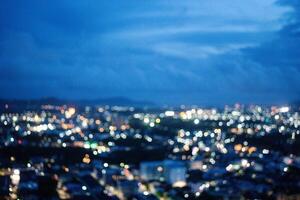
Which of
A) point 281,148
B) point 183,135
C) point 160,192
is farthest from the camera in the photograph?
point 183,135

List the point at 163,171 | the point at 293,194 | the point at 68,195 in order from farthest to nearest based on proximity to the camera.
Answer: the point at 163,171, the point at 68,195, the point at 293,194

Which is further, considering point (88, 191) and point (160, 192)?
point (160, 192)

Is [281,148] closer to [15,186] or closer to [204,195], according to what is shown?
[204,195]

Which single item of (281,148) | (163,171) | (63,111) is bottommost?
(163,171)

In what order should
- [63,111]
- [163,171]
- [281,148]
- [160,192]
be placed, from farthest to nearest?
[63,111] → [281,148] → [163,171] → [160,192]

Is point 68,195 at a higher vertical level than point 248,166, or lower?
lower

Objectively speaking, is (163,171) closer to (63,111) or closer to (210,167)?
(210,167)

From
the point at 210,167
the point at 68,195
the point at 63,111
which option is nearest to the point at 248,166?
the point at 210,167

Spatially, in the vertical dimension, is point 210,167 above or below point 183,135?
below

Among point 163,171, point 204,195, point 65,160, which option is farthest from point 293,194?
point 65,160
